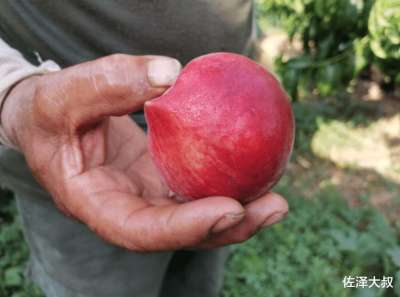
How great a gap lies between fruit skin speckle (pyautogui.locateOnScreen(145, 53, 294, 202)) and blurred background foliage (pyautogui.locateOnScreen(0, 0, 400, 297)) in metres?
0.86

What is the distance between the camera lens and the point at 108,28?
128cm

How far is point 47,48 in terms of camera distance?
129 cm

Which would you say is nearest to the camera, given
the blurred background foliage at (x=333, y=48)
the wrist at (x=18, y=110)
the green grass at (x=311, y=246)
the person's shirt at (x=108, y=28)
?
the wrist at (x=18, y=110)

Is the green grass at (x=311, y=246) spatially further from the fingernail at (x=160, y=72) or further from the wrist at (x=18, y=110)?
the fingernail at (x=160, y=72)

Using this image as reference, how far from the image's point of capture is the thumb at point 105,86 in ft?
3.01

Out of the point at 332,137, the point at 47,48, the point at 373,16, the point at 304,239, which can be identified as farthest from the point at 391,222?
the point at 47,48

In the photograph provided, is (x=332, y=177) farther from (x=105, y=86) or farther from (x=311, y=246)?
(x=105, y=86)

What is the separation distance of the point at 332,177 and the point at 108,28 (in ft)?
6.95

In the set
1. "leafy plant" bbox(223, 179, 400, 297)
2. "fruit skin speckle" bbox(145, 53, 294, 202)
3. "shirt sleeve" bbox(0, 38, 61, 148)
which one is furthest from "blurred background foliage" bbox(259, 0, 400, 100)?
"shirt sleeve" bbox(0, 38, 61, 148)

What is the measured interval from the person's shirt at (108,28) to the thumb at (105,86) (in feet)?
0.65

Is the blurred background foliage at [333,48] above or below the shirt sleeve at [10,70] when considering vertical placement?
below

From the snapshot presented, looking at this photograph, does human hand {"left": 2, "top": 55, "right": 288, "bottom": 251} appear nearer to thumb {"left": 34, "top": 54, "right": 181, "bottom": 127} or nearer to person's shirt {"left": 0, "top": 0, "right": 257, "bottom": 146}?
thumb {"left": 34, "top": 54, "right": 181, "bottom": 127}

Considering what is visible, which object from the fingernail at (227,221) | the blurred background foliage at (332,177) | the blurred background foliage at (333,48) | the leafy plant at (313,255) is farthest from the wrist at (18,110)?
the blurred background foliage at (333,48)

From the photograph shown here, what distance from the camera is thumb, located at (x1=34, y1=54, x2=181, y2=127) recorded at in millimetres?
917
